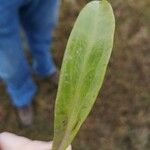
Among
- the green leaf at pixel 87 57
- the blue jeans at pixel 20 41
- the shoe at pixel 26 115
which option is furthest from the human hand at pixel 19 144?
the shoe at pixel 26 115

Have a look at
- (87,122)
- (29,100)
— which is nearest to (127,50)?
(87,122)

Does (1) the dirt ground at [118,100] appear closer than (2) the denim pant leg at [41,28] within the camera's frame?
No

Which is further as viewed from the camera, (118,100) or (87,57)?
(118,100)

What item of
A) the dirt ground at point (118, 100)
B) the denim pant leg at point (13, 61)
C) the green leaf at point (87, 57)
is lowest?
the dirt ground at point (118, 100)

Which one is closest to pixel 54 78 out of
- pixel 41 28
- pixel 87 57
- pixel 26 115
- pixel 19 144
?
pixel 26 115

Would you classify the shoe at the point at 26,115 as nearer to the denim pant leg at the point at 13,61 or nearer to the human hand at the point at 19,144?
the denim pant leg at the point at 13,61

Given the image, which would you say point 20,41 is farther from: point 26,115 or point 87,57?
point 87,57
